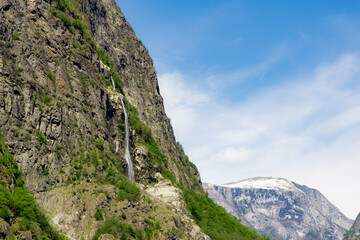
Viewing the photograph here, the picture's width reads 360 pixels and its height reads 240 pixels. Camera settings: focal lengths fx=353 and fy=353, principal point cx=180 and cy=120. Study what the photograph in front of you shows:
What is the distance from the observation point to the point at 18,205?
5728 cm

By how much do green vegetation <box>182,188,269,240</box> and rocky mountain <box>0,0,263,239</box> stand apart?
89cm

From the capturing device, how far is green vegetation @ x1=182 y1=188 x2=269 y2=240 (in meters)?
126

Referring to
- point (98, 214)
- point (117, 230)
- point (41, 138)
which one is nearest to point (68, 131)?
point (41, 138)

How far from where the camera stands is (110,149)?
10081 centimetres

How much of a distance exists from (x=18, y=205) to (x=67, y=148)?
90.9ft

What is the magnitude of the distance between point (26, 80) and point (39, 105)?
639cm

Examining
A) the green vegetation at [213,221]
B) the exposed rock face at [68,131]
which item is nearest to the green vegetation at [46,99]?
the exposed rock face at [68,131]

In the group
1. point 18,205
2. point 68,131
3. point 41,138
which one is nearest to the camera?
point 18,205

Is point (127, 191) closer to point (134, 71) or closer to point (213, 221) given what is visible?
point (213, 221)

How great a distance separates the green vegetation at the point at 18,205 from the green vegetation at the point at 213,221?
7131cm

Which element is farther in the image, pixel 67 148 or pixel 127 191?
pixel 127 191


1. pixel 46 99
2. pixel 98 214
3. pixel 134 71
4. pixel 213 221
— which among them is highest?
pixel 134 71

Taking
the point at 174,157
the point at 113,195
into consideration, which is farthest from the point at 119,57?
the point at 113,195

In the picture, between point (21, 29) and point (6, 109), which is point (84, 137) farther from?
point (21, 29)
